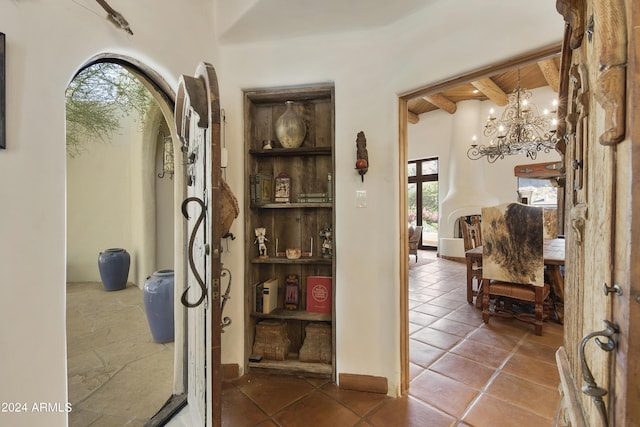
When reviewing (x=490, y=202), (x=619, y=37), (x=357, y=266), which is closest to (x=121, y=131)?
(x=357, y=266)

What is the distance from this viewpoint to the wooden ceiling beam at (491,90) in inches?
197

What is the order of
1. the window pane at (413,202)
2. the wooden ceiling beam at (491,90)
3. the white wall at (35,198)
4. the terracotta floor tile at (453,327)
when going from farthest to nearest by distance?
the window pane at (413,202) → the wooden ceiling beam at (491,90) → the terracotta floor tile at (453,327) → the white wall at (35,198)

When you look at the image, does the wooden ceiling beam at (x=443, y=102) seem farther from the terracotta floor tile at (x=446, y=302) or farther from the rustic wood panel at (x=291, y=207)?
the rustic wood panel at (x=291, y=207)

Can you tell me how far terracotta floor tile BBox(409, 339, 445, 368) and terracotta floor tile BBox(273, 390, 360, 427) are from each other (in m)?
0.83

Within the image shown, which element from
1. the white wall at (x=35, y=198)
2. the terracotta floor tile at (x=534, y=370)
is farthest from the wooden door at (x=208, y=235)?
the terracotta floor tile at (x=534, y=370)

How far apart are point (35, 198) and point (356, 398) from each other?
1.99m

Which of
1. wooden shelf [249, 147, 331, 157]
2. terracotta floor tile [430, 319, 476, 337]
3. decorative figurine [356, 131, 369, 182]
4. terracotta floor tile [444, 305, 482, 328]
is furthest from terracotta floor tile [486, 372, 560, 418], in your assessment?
wooden shelf [249, 147, 331, 157]

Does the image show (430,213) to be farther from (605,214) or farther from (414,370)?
(605,214)

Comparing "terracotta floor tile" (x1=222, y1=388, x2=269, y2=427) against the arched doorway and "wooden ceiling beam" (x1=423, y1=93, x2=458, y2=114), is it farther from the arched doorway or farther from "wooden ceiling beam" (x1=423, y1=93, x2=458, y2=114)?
"wooden ceiling beam" (x1=423, y1=93, x2=458, y2=114)

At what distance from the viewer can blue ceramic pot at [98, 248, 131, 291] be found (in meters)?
3.25

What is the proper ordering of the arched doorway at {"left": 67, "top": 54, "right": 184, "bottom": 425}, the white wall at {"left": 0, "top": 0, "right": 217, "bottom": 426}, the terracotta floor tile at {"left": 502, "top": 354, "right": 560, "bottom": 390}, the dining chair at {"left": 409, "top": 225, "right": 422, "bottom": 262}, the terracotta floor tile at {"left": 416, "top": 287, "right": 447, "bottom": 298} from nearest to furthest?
1. the white wall at {"left": 0, "top": 0, "right": 217, "bottom": 426}
2. the arched doorway at {"left": 67, "top": 54, "right": 184, "bottom": 425}
3. the terracotta floor tile at {"left": 502, "top": 354, "right": 560, "bottom": 390}
4. the terracotta floor tile at {"left": 416, "top": 287, "right": 447, "bottom": 298}
5. the dining chair at {"left": 409, "top": 225, "right": 422, "bottom": 262}

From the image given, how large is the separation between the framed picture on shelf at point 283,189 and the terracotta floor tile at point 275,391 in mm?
1353

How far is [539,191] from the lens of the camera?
5.84 m

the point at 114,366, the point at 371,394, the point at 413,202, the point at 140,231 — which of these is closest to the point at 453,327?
the point at 371,394
